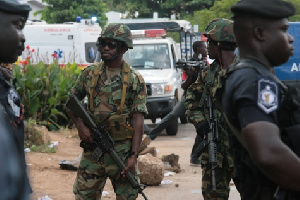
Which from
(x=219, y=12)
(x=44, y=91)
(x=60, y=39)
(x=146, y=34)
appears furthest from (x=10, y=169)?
(x=219, y=12)

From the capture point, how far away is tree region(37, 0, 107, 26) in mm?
43094

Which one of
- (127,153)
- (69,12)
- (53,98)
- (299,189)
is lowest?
(69,12)

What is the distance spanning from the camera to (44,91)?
1357 cm

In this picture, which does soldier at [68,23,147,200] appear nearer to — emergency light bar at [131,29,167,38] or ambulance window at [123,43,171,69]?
ambulance window at [123,43,171,69]

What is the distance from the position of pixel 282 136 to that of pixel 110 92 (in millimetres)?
3041

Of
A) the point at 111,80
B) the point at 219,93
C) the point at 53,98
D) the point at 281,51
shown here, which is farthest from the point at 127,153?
the point at 53,98

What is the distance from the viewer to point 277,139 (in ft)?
8.88

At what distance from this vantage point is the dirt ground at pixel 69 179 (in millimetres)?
8617

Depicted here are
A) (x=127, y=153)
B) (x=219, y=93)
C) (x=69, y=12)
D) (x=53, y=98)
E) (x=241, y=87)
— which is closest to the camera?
(x=241, y=87)

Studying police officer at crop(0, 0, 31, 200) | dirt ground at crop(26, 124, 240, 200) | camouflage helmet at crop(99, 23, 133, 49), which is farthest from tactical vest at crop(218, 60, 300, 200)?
dirt ground at crop(26, 124, 240, 200)

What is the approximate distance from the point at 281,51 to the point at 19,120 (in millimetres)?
1055

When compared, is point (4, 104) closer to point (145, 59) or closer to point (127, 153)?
point (127, 153)

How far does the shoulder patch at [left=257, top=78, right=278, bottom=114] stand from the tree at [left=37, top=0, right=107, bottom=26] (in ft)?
133

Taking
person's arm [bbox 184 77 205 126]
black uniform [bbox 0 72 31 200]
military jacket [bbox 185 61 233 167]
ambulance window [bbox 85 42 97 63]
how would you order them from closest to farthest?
black uniform [bbox 0 72 31 200] < military jacket [bbox 185 61 233 167] < person's arm [bbox 184 77 205 126] < ambulance window [bbox 85 42 97 63]
